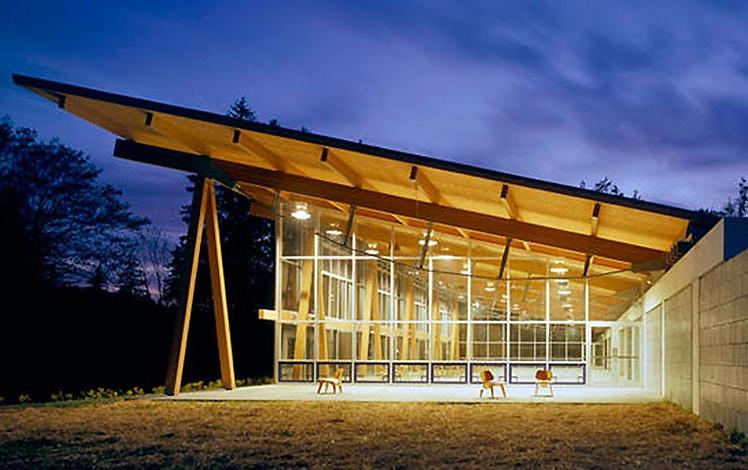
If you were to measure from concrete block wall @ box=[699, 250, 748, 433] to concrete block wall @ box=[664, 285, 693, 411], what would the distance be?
1259mm

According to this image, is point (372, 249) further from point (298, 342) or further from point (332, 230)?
point (298, 342)

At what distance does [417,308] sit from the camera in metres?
24.6

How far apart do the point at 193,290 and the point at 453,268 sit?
7818 mm

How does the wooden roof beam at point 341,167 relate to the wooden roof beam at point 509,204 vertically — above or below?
above

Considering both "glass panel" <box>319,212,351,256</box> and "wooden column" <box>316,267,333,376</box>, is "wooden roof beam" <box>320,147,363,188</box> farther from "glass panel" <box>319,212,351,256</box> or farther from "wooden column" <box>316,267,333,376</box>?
"wooden column" <box>316,267,333,376</box>

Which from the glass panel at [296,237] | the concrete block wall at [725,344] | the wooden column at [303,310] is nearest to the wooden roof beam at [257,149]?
the glass panel at [296,237]

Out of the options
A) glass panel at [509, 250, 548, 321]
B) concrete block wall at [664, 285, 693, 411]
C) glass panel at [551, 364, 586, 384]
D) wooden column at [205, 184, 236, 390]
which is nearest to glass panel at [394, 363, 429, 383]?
glass panel at [509, 250, 548, 321]

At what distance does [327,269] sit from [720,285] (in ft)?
46.3

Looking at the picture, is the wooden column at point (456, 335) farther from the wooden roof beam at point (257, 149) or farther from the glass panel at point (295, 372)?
the wooden roof beam at point (257, 149)

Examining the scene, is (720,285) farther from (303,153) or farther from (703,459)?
(303,153)

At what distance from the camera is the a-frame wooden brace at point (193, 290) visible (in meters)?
19.5

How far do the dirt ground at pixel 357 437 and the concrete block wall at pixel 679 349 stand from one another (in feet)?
1.56

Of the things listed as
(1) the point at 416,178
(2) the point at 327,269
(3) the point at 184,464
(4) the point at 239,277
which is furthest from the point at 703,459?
(4) the point at 239,277

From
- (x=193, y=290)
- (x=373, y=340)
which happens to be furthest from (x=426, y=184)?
(x=373, y=340)
